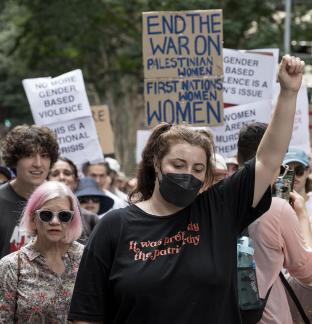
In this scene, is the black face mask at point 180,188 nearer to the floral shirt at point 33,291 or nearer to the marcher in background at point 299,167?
the floral shirt at point 33,291

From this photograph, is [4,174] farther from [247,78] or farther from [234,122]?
[247,78]

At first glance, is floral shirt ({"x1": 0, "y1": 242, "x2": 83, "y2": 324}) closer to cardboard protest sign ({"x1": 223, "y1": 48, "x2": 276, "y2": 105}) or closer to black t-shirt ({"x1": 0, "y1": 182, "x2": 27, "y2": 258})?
black t-shirt ({"x1": 0, "y1": 182, "x2": 27, "y2": 258})

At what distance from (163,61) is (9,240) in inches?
141

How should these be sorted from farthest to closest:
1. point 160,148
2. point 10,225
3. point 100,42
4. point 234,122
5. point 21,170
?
point 100,42
point 234,122
point 21,170
point 10,225
point 160,148

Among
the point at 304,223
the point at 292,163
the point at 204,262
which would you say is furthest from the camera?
the point at 292,163

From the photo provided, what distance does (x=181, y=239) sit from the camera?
4062 mm

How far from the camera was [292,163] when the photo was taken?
6.83m

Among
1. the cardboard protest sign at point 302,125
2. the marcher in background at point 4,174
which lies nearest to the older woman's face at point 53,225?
the marcher in background at point 4,174

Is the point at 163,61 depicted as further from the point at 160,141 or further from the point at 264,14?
the point at 264,14

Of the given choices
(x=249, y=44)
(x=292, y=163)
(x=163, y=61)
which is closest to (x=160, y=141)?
(x=292, y=163)

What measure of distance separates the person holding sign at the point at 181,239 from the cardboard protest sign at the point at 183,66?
15.8ft

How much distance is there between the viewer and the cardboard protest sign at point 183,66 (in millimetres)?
9047

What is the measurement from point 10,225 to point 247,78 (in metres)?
4.60

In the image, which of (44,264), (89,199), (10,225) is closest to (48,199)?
(44,264)
